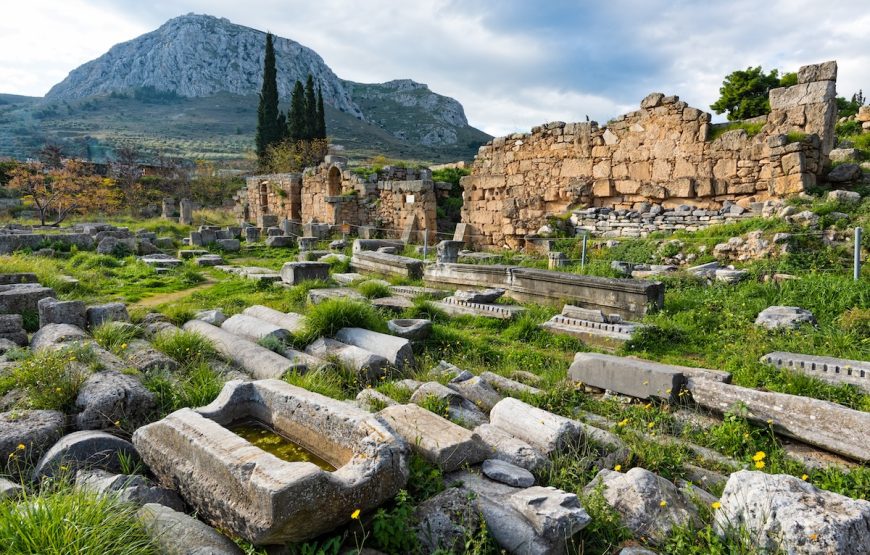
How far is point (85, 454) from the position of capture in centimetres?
356

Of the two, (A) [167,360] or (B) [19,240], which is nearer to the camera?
(A) [167,360]

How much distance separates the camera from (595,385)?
17.9ft

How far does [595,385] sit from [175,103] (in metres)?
121

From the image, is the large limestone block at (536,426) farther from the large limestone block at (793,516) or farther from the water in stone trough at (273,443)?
the water in stone trough at (273,443)

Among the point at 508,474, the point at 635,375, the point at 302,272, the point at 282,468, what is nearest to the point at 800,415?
the point at 635,375

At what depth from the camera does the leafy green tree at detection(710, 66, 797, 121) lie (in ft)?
72.8

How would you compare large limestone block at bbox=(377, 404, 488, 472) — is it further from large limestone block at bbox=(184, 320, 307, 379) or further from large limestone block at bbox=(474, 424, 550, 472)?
large limestone block at bbox=(184, 320, 307, 379)

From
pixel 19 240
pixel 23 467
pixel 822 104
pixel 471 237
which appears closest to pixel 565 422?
pixel 23 467

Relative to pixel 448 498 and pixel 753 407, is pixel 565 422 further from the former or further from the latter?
pixel 753 407

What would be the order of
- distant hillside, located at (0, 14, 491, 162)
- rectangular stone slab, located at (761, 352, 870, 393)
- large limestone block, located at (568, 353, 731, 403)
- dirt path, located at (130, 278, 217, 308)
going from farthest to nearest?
distant hillside, located at (0, 14, 491, 162), dirt path, located at (130, 278, 217, 308), large limestone block, located at (568, 353, 731, 403), rectangular stone slab, located at (761, 352, 870, 393)

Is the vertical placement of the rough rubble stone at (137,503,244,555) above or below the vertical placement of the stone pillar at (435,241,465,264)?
below

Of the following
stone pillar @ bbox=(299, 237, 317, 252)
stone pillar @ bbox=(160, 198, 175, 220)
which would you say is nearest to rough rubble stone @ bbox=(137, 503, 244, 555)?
stone pillar @ bbox=(299, 237, 317, 252)

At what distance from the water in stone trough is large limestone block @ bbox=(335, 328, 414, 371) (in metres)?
2.07

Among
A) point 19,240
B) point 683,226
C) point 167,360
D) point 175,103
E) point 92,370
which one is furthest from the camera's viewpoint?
point 175,103
